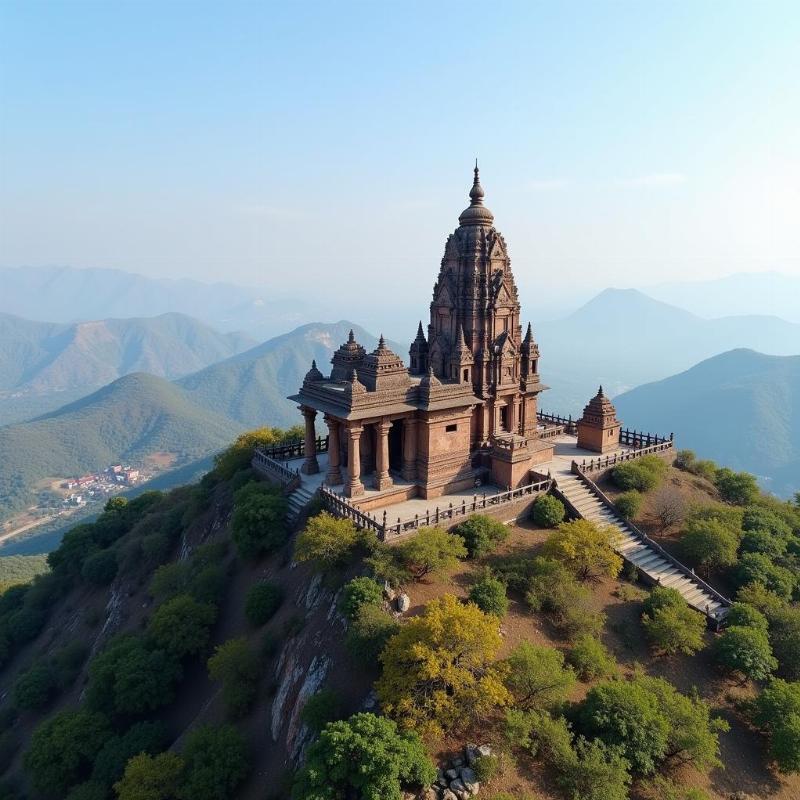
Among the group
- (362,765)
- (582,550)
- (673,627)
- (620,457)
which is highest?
(620,457)

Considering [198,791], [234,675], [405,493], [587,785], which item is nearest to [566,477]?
[405,493]

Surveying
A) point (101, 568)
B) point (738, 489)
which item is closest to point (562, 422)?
point (738, 489)

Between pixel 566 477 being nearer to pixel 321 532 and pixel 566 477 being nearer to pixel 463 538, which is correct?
pixel 463 538

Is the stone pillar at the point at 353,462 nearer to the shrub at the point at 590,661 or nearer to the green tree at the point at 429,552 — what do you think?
the green tree at the point at 429,552

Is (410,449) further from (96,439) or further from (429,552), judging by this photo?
(96,439)

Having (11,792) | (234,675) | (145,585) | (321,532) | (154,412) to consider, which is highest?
(321,532)
